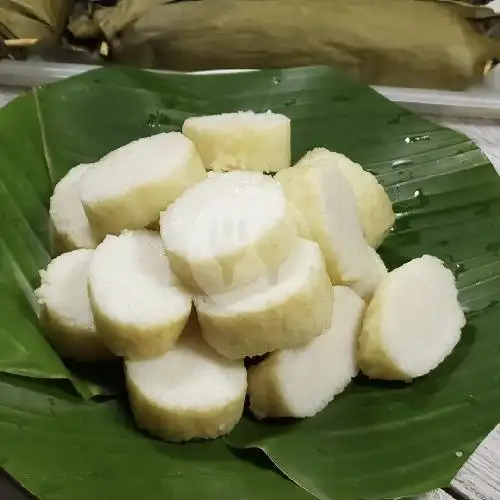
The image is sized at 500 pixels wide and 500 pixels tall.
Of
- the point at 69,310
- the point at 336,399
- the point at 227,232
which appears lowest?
the point at 336,399

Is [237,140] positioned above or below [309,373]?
above

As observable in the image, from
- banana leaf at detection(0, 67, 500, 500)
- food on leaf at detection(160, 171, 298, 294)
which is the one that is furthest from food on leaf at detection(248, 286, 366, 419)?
food on leaf at detection(160, 171, 298, 294)

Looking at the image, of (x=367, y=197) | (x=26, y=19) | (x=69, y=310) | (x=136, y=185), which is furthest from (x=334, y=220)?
(x=26, y=19)

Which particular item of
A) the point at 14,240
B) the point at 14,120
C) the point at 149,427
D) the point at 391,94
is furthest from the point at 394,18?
the point at 149,427

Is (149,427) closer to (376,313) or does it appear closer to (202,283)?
(202,283)

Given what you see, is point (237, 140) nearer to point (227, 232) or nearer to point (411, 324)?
point (227, 232)

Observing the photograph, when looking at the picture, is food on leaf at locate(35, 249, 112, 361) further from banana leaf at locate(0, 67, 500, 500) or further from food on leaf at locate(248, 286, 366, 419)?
food on leaf at locate(248, 286, 366, 419)

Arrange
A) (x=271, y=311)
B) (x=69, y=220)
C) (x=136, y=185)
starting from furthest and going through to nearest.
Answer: (x=69, y=220), (x=136, y=185), (x=271, y=311)
